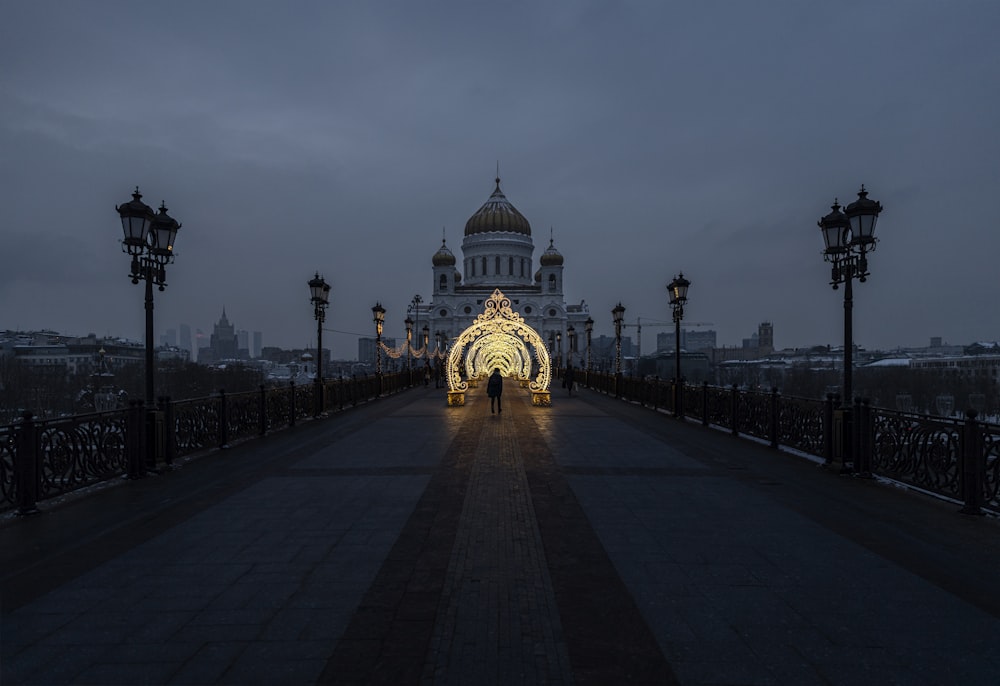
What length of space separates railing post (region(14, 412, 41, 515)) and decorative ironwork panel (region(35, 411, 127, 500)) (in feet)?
0.39

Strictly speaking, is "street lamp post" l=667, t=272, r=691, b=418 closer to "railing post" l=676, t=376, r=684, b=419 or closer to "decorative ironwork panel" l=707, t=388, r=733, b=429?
"railing post" l=676, t=376, r=684, b=419

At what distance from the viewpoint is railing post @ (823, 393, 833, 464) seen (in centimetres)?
914

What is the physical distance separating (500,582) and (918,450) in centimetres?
606

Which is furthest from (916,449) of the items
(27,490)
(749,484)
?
(27,490)

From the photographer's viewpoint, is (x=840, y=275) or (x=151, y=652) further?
(x=840, y=275)

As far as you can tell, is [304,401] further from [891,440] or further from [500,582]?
A: [891,440]

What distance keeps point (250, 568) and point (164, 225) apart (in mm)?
7133

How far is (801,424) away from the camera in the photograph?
34.0 feet

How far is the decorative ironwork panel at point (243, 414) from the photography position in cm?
1182

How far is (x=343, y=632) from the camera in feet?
12.4

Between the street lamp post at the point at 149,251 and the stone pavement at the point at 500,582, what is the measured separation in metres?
1.10

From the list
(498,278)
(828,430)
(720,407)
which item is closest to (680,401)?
(720,407)

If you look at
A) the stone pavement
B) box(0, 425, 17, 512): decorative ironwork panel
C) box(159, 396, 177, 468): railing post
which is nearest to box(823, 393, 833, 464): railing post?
the stone pavement

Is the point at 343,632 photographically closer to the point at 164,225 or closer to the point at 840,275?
the point at 164,225
